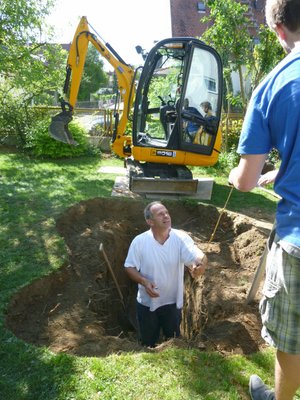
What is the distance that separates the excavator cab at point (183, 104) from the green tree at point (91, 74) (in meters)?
25.9

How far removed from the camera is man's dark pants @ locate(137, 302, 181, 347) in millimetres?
3674

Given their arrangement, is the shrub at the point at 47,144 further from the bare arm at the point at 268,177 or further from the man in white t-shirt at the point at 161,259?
the bare arm at the point at 268,177

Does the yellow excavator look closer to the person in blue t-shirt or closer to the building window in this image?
the person in blue t-shirt

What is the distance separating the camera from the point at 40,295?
3.45 metres

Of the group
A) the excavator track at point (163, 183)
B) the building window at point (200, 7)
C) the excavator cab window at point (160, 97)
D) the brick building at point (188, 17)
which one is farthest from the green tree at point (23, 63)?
the building window at point (200, 7)

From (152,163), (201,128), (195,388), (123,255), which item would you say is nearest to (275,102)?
(195,388)

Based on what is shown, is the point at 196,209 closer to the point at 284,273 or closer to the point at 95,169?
the point at 95,169

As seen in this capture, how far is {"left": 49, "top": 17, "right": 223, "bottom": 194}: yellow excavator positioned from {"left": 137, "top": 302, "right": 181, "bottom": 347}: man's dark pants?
3614mm

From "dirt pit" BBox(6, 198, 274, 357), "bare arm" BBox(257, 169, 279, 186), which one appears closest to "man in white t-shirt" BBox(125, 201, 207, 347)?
"dirt pit" BBox(6, 198, 274, 357)

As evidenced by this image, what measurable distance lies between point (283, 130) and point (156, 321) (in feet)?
9.69

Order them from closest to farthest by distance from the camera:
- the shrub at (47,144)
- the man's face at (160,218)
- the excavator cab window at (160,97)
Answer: the man's face at (160,218) < the excavator cab window at (160,97) < the shrub at (47,144)

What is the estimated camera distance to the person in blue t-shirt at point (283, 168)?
4.60ft

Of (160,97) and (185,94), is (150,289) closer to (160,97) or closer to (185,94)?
(185,94)

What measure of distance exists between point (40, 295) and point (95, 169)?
6.22 m
